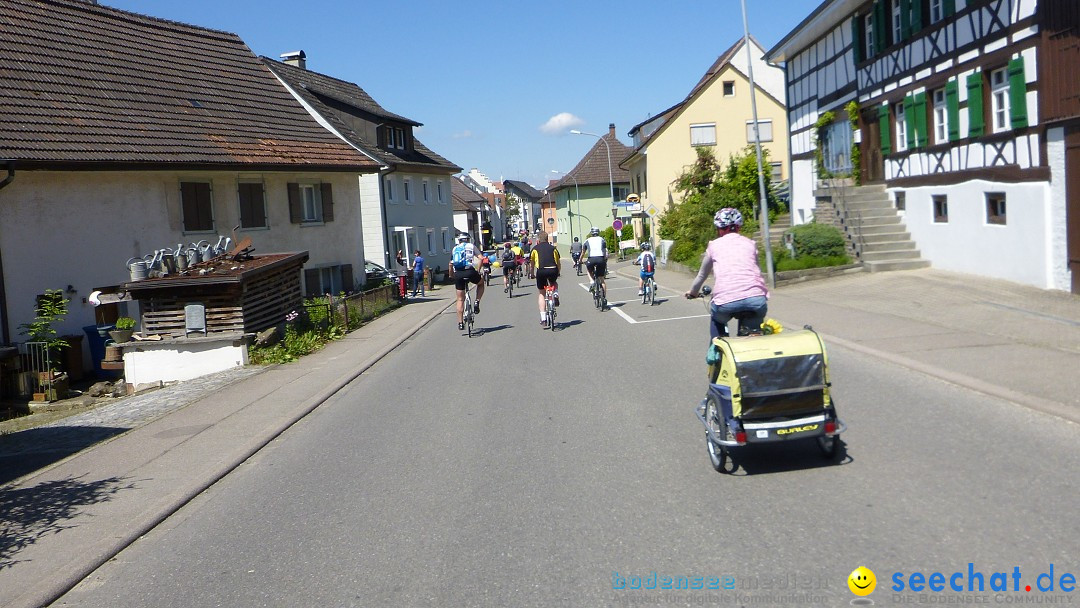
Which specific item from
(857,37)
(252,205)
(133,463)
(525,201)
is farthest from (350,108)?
(525,201)

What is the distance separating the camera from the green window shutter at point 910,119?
21.4 m

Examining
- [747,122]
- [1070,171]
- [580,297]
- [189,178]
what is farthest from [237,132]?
[747,122]

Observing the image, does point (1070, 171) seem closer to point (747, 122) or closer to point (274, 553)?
point (274, 553)

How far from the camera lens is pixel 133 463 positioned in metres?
8.74

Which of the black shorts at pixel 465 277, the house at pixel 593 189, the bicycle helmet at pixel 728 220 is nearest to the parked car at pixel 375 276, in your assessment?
the black shorts at pixel 465 277

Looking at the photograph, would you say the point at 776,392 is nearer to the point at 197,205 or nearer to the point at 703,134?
the point at 197,205

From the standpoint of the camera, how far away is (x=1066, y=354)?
10.4 meters

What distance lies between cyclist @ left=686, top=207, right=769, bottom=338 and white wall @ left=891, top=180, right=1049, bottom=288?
10.9m

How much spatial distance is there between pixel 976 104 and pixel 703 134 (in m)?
33.8

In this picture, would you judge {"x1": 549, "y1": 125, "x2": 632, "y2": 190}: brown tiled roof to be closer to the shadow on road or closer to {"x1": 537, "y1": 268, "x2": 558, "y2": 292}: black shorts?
{"x1": 537, "y1": 268, "x2": 558, "y2": 292}: black shorts

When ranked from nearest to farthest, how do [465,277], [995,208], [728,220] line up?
1. [728,220]
2. [465,277]
3. [995,208]

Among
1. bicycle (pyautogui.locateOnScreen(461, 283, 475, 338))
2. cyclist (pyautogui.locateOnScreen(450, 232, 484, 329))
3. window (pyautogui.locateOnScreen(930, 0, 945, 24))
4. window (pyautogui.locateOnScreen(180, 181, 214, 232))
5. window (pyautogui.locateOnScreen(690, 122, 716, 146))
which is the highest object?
window (pyautogui.locateOnScreen(690, 122, 716, 146))

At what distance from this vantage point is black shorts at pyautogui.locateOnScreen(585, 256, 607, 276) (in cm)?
2002

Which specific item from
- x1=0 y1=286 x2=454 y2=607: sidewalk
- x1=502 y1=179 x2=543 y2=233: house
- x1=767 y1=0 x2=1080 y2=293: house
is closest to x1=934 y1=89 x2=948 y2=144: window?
x1=767 y1=0 x2=1080 y2=293: house
